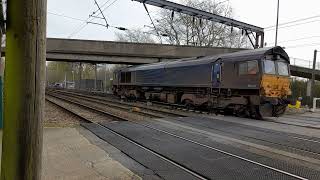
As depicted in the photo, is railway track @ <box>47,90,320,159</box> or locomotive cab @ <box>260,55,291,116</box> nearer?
railway track @ <box>47,90,320,159</box>

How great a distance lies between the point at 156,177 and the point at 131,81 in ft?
89.4

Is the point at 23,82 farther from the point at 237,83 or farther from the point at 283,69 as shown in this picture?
the point at 283,69

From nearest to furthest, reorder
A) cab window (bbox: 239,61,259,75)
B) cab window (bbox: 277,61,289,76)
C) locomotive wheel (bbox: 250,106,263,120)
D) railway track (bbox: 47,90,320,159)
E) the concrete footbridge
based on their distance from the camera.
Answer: railway track (bbox: 47,90,320,159) → locomotive wheel (bbox: 250,106,263,120) → cab window (bbox: 239,61,259,75) → cab window (bbox: 277,61,289,76) → the concrete footbridge

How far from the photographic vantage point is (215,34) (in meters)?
56.9

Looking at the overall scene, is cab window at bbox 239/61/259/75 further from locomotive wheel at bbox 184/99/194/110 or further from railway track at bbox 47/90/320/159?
locomotive wheel at bbox 184/99/194/110

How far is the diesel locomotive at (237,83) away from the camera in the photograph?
17438 millimetres

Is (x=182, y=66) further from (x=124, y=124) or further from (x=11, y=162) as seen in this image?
(x=11, y=162)

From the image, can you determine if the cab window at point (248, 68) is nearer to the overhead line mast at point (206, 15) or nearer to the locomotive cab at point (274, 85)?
the locomotive cab at point (274, 85)

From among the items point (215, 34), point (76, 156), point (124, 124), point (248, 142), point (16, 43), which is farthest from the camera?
point (215, 34)

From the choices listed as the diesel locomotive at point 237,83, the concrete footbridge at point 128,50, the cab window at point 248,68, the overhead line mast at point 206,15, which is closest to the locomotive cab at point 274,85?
the diesel locomotive at point 237,83

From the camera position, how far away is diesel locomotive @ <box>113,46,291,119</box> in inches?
687

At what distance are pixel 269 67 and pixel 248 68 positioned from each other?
1.01 metres

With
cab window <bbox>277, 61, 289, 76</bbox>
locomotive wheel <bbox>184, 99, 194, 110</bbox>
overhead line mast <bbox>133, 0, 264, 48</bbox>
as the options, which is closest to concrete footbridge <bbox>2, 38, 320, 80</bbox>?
overhead line mast <bbox>133, 0, 264, 48</bbox>

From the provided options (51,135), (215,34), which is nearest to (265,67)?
(51,135)
